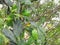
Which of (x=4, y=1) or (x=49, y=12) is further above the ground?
(x=4, y=1)

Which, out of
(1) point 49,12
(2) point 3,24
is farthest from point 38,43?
(1) point 49,12

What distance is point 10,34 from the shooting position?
0.66 m

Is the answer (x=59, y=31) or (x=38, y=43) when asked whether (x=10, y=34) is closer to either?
(x=38, y=43)

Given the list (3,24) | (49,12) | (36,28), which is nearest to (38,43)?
(36,28)

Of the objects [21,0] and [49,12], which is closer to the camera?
[21,0]

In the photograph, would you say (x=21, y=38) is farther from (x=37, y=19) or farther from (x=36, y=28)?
(x=37, y=19)

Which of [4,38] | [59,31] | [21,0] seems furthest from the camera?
[59,31]

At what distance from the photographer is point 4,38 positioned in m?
0.61

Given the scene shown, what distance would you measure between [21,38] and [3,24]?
0.09 meters

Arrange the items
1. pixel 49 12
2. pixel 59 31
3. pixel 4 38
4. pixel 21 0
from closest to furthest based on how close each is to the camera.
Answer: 1. pixel 4 38
2. pixel 21 0
3. pixel 59 31
4. pixel 49 12

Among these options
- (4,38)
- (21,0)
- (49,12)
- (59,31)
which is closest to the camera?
(4,38)

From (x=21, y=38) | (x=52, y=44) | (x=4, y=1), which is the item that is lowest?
(x=52, y=44)

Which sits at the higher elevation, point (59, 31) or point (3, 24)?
point (3, 24)

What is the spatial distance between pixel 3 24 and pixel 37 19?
0.32 metres
